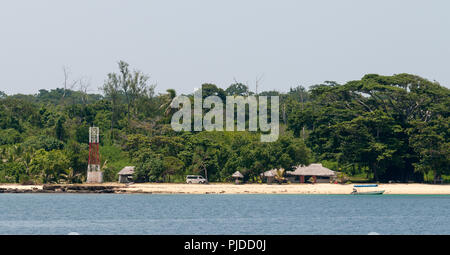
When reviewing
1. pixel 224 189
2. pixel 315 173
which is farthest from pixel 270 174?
pixel 224 189

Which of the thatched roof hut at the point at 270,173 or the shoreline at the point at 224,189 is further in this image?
the thatched roof hut at the point at 270,173

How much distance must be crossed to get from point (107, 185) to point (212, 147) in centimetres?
1370

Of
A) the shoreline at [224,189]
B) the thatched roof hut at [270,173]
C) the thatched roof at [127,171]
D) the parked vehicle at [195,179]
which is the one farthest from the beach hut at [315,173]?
the thatched roof at [127,171]

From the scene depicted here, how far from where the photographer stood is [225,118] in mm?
96812

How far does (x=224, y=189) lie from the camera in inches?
2790

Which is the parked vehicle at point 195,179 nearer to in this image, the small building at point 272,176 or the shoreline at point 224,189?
the shoreline at point 224,189

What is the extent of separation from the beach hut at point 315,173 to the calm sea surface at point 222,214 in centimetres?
949

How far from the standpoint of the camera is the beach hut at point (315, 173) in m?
78.8

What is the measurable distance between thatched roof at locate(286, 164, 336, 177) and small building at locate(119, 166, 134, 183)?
1974 centimetres

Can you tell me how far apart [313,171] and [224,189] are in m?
13.9

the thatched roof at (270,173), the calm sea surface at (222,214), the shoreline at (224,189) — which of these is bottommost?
the calm sea surface at (222,214)

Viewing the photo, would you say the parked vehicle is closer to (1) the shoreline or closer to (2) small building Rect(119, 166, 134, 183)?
(1) the shoreline
